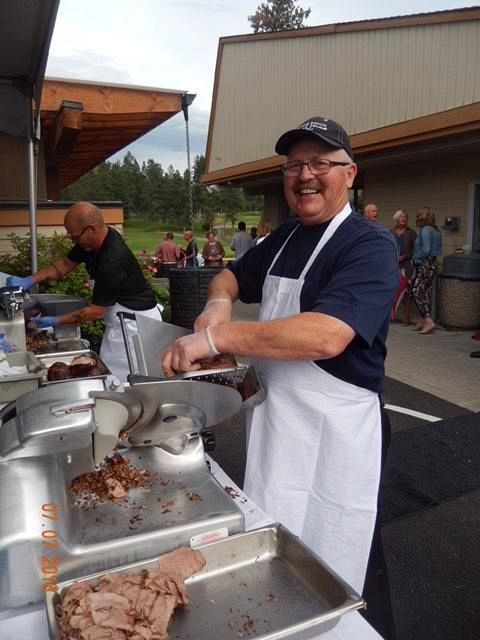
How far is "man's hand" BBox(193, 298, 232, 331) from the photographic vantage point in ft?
6.24

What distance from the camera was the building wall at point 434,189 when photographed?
870 centimetres

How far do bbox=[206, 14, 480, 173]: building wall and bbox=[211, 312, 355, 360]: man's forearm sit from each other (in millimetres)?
7179

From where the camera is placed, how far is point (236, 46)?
517 inches

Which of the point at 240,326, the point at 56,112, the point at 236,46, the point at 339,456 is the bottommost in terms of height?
the point at 339,456

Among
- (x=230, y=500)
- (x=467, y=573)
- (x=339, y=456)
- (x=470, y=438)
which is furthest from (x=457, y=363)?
(x=230, y=500)

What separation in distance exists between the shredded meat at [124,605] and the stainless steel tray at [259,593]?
0.02 meters

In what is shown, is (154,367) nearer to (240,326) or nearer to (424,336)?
(240,326)

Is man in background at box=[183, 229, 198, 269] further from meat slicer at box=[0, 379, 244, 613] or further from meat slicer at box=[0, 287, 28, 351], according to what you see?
meat slicer at box=[0, 379, 244, 613]

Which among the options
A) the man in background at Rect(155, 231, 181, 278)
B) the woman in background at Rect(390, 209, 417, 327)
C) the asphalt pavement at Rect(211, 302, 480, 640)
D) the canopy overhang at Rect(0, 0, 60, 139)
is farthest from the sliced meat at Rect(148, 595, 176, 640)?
the man in background at Rect(155, 231, 181, 278)

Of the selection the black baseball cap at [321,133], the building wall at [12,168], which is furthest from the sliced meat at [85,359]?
the building wall at [12,168]

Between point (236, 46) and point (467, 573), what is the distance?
13.1 meters

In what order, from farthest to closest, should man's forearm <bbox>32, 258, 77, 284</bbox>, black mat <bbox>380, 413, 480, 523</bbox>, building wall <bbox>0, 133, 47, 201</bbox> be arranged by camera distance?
building wall <bbox>0, 133, 47, 201</bbox> < man's forearm <bbox>32, 258, 77, 284</bbox> < black mat <bbox>380, 413, 480, 523</bbox>

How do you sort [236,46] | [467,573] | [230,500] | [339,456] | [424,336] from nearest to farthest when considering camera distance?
[230,500] < [339,456] < [467,573] < [424,336] < [236,46]

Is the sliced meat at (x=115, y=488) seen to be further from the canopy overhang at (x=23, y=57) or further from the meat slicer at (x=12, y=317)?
the canopy overhang at (x=23, y=57)
